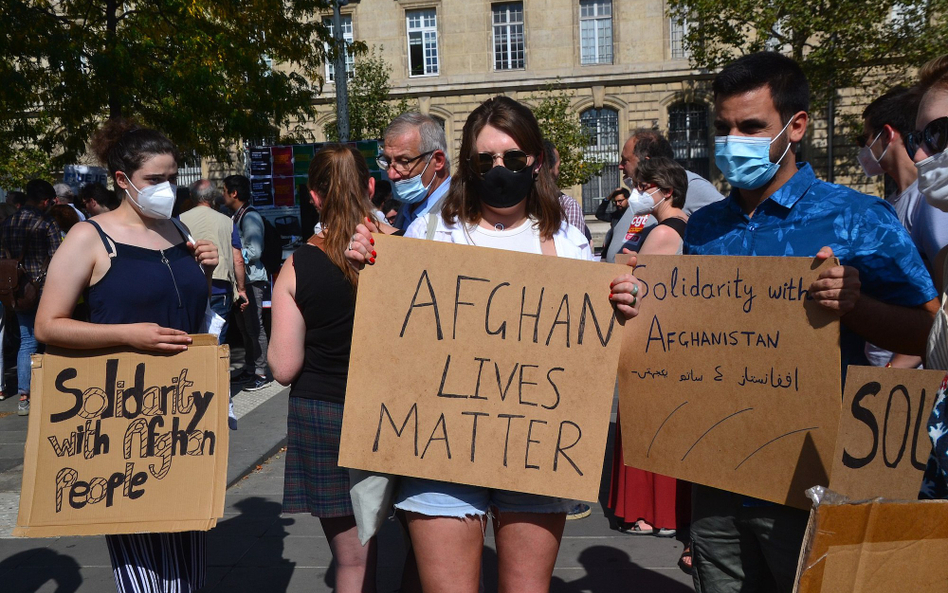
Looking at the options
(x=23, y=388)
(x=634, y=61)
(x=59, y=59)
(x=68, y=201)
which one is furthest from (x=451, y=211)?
(x=634, y=61)

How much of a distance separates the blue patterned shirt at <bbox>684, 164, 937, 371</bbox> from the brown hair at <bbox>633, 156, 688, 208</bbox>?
203 cm

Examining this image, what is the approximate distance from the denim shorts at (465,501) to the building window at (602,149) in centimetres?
2754

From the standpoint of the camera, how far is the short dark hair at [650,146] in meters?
4.83

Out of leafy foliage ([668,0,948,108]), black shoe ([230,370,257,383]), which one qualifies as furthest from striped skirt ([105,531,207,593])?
leafy foliage ([668,0,948,108])

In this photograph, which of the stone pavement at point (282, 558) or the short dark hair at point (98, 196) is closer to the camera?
the stone pavement at point (282, 558)

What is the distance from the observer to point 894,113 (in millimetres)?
3512

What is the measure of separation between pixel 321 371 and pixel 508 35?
93.7 ft

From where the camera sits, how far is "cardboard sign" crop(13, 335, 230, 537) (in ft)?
8.42

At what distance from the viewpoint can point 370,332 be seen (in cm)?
219

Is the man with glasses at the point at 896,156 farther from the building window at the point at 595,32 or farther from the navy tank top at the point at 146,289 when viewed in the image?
the building window at the point at 595,32

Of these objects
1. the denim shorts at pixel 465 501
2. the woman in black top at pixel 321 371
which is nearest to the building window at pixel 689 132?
the woman in black top at pixel 321 371

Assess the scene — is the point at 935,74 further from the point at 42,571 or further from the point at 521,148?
the point at 42,571

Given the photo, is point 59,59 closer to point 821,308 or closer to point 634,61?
point 821,308

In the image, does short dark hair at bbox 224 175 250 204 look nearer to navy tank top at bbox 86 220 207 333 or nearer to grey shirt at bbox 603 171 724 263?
grey shirt at bbox 603 171 724 263
